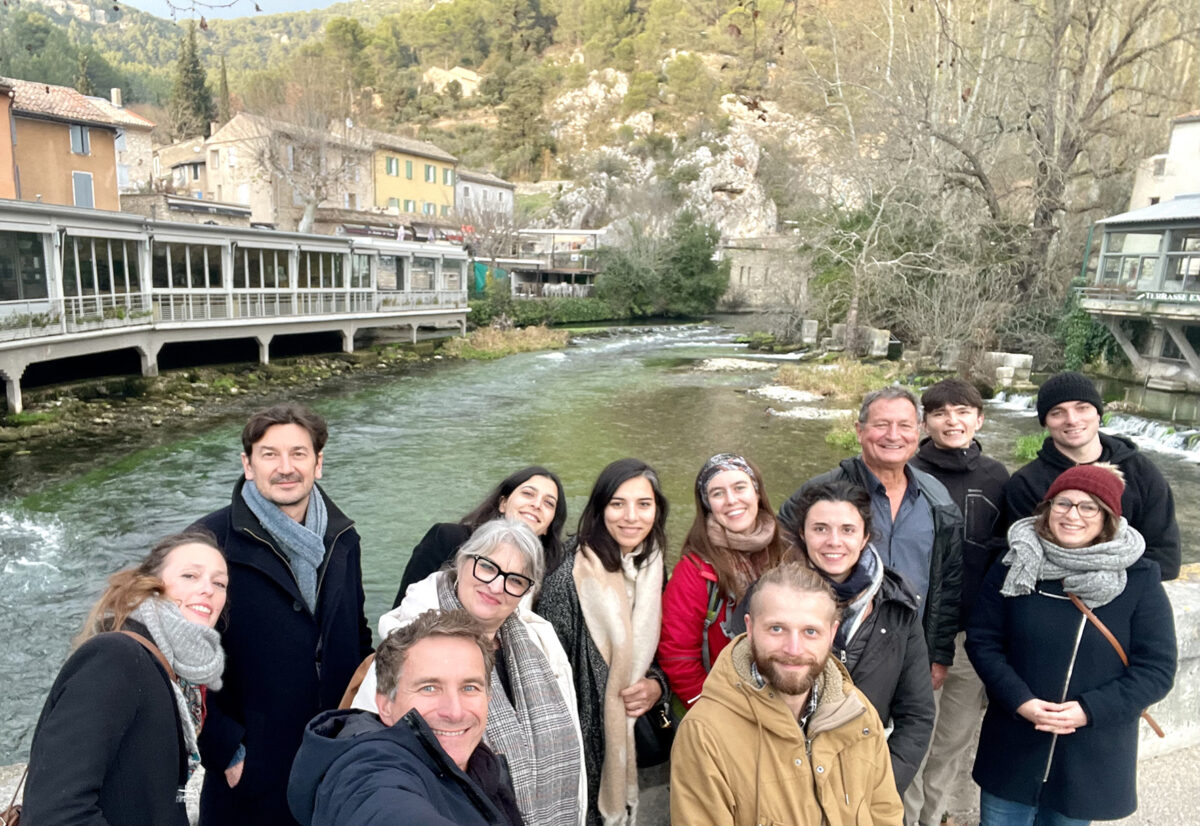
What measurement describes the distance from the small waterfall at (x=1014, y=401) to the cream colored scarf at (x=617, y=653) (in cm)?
1802

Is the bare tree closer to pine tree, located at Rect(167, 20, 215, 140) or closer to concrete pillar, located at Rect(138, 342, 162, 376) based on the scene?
pine tree, located at Rect(167, 20, 215, 140)

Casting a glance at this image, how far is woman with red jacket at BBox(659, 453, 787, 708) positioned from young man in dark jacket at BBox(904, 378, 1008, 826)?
1.08 meters

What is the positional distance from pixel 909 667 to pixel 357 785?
1882 millimetres

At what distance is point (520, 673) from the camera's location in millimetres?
2182

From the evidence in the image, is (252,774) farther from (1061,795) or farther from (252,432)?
(1061,795)

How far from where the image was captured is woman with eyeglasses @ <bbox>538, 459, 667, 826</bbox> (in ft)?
8.28

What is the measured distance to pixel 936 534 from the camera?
2.97 metres

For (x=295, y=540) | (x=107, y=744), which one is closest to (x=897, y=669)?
(x=295, y=540)

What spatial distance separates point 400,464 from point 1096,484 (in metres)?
12.0

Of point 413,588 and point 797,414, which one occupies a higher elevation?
point 413,588

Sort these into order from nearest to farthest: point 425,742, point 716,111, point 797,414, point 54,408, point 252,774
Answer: point 425,742, point 252,774, point 54,408, point 797,414, point 716,111

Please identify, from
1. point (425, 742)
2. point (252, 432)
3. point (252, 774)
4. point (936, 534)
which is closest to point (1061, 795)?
point (936, 534)

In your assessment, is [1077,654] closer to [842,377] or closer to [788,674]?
[788,674]

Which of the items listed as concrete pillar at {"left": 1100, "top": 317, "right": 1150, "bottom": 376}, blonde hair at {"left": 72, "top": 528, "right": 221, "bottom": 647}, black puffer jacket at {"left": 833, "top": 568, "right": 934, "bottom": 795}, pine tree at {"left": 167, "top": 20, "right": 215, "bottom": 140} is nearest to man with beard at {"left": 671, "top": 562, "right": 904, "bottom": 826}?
black puffer jacket at {"left": 833, "top": 568, "right": 934, "bottom": 795}
